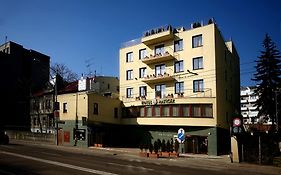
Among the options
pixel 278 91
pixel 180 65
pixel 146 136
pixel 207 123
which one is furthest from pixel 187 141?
pixel 278 91

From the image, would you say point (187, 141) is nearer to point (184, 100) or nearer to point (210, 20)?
point (184, 100)

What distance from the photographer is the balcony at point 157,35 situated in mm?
46156

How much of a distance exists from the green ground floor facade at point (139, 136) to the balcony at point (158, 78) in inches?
254

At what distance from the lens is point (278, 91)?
50.9 m

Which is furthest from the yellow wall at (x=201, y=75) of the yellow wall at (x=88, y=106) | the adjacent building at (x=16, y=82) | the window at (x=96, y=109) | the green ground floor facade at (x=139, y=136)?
the adjacent building at (x=16, y=82)

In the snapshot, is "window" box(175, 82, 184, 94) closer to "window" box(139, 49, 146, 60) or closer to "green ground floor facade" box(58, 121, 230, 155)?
"green ground floor facade" box(58, 121, 230, 155)

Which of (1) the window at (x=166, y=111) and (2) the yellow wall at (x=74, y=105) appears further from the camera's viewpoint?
(2) the yellow wall at (x=74, y=105)

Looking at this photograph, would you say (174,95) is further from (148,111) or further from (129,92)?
(129,92)

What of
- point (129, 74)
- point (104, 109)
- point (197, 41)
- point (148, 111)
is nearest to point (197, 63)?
point (197, 41)

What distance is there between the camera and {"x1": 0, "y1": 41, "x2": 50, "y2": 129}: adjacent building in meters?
77.8

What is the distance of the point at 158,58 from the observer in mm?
47188

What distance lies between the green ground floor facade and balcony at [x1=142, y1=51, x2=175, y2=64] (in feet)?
30.5

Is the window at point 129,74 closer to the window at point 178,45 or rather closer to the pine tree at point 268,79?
the window at point 178,45

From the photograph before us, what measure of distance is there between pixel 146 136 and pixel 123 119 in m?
4.88
